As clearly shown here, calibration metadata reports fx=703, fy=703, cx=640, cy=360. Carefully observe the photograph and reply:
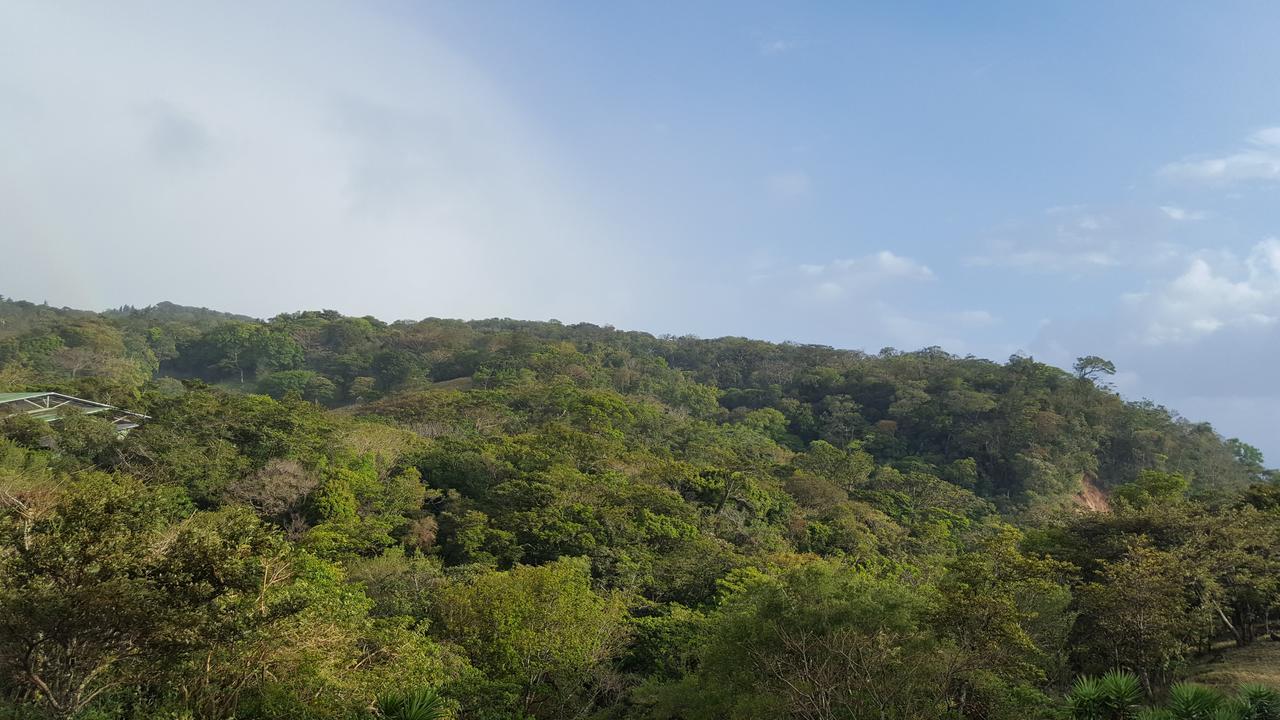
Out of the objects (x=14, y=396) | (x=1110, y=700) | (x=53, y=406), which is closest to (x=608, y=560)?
(x=1110, y=700)

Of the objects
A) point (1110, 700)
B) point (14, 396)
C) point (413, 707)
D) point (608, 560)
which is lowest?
point (608, 560)

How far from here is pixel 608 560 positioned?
2075cm

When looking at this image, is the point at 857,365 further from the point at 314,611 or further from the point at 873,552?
the point at 314,611

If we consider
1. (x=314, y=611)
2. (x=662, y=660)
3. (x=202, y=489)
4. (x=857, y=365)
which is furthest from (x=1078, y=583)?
(x=857, y=365)

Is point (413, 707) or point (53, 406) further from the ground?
point (53, 406)

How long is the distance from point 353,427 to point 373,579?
1250 centimetres

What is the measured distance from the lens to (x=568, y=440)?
2870cm

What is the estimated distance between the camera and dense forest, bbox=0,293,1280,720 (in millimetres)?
8336

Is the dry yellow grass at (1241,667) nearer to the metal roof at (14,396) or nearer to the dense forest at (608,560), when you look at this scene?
the dense forest at (608,560)

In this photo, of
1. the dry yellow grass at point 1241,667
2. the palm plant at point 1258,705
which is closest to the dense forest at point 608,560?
the palm plant at point 1258,705

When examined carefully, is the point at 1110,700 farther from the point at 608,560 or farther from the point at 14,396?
the point at 14,396

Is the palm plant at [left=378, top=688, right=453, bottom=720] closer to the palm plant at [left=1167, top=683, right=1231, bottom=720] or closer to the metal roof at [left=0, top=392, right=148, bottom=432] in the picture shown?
the palm plant at [left=1167, top=683, right=1231, bottom=720]

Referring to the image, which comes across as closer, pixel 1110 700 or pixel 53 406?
pixel 1110 700

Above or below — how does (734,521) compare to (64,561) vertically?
below
